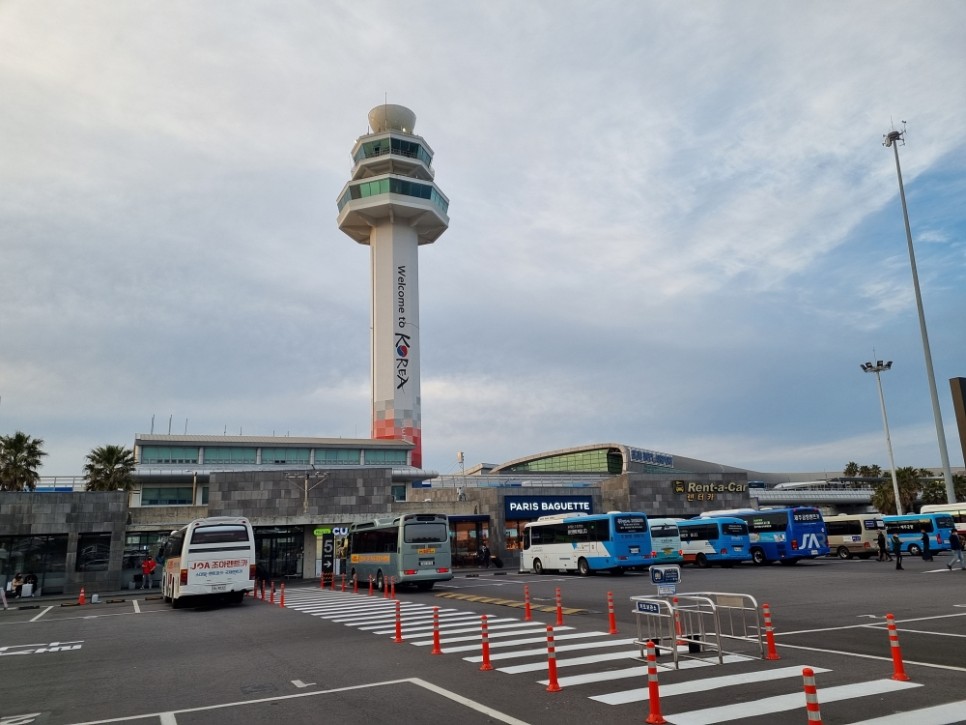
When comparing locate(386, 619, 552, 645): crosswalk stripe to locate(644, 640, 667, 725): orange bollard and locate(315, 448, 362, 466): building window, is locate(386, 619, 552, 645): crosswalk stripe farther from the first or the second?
locate(315, 448, 362, 466): building window

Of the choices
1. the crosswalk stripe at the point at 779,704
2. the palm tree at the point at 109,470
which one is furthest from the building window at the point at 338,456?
the crosswalk stripe at the point at 779,704

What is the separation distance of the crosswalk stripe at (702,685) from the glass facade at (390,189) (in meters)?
73.4

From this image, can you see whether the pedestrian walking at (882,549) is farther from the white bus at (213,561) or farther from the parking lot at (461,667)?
the white bus at (213,561)

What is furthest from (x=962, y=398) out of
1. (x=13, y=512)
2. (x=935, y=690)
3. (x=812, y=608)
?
(x=13, y=512)

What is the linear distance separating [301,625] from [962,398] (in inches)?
1646

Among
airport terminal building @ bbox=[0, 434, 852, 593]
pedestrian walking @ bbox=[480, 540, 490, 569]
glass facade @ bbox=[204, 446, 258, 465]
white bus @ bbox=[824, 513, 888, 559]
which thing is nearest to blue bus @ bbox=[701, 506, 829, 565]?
white bus @ bbox=[824, 513, 888, 559]

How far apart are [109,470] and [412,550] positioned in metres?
28.2

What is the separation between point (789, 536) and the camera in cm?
3891

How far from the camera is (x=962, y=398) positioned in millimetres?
42156

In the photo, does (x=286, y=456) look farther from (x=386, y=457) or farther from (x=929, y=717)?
(x=929, y=717)

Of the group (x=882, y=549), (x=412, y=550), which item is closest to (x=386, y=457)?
(x=412, y=550)

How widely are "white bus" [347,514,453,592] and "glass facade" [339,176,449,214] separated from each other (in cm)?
5490

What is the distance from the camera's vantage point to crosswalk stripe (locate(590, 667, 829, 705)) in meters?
9.27

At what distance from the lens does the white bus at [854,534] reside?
4372 centimetres
